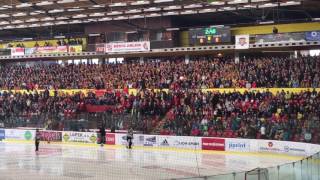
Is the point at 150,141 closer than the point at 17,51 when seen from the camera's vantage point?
Yes

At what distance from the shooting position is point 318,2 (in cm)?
3036

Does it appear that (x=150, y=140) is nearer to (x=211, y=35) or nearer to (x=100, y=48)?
(x=211, y=35)

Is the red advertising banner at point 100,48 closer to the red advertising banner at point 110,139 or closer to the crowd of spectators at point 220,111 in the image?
the crowd of spectators at point 220,111

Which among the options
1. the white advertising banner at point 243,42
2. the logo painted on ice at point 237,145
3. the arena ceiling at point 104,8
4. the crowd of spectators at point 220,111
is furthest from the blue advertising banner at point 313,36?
the logo painted on ice at point 237,145

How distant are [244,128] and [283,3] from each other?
33.0 feet

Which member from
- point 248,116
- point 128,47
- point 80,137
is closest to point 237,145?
point 248,116

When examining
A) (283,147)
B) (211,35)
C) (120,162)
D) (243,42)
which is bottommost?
(120,162)

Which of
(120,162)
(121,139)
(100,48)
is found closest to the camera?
(120,162)

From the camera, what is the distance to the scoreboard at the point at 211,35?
34.9 m

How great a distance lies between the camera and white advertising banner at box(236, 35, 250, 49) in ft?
107

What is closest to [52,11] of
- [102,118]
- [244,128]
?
[102,118]

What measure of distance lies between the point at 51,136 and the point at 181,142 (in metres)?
9.57

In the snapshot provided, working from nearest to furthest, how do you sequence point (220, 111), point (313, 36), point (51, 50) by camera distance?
point (220, 111) < point (313, 36) < point (51, 50)

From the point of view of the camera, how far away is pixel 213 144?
25516mm
